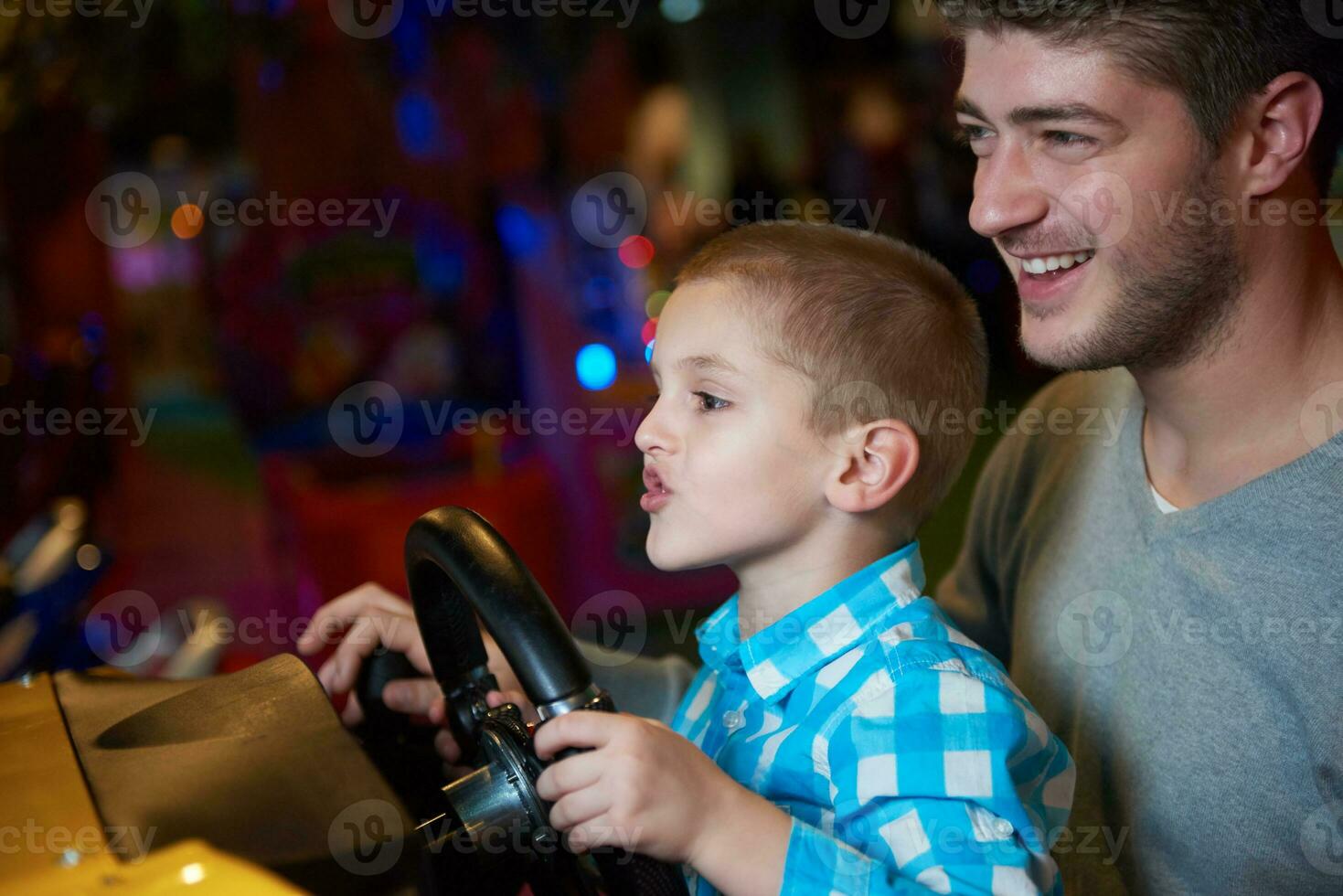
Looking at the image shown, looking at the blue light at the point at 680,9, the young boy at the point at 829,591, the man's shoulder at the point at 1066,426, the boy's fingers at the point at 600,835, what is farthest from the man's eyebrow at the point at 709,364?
the blue light at the point at 680,9

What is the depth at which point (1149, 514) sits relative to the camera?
1.21m

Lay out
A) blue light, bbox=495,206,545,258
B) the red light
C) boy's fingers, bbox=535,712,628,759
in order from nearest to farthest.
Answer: boy's fingers, bbox=535,712,628,759 → blue light, bbox=495,206,545,258 → the red light

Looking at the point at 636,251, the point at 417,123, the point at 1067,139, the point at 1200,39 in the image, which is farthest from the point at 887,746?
the point at 417,123

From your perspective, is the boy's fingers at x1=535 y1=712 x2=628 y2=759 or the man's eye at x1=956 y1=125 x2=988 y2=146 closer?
the boy's fingers at x1=535 y1=712 x2=628 y2=759

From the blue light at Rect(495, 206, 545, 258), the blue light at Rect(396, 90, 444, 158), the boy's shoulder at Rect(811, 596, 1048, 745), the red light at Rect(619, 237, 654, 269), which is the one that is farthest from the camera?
the blue light at Rect(396, 90, 444, 158)

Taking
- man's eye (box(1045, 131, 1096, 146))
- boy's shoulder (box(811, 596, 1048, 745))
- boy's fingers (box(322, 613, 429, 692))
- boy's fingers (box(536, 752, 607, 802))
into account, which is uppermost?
man's eye (box(1045, 131, 1096, 146))

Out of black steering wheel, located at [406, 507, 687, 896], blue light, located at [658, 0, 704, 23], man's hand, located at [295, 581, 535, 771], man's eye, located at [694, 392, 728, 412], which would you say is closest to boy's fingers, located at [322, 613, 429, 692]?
man's hand, located at [295, 581, 535, 771]

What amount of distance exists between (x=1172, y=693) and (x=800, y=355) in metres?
Result: 0.52

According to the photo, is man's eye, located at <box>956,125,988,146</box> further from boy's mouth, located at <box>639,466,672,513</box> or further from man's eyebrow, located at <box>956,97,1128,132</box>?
Answer: boy's mouth, located at <box>639,466,672,513</box>

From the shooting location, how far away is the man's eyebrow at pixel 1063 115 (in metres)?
1.09

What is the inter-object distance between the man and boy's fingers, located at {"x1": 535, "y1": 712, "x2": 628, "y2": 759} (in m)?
0.63

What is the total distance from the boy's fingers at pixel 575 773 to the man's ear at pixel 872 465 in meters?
0.38

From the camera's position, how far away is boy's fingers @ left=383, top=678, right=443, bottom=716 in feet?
3.80

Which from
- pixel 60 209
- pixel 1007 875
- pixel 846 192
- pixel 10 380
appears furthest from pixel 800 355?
pixel 846 192
